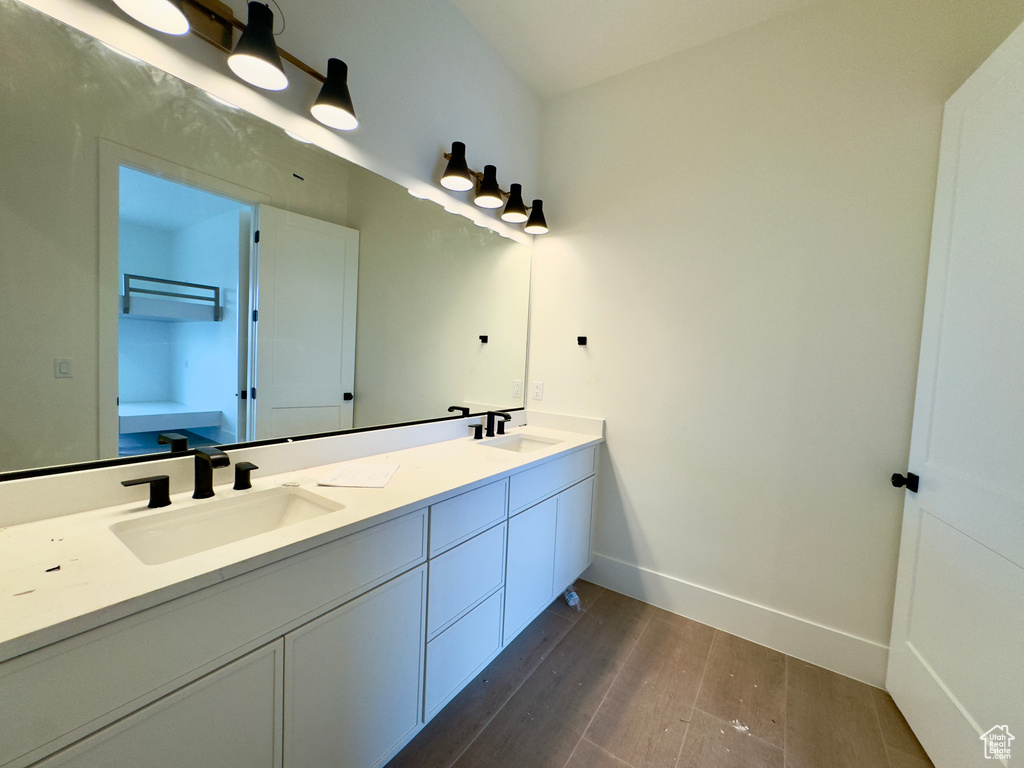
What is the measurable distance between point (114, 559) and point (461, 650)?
103cm

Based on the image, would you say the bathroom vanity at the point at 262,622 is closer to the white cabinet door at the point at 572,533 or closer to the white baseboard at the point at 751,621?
the white cabinet door at the point at 572,533

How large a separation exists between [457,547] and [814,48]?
2.53m

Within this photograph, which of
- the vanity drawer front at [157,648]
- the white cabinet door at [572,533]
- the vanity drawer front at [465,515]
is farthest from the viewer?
the white cabinet door at [572,533]

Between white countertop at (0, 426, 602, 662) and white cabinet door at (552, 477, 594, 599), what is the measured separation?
2.85ft

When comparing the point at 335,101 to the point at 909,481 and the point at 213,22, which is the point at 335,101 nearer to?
the point at 213,22

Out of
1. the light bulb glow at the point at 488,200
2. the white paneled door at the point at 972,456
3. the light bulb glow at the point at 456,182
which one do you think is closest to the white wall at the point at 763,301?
the white paneled door at the point at 972,456

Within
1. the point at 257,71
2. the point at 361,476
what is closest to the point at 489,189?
the point at 257,71

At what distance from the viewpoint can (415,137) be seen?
→ 1.75 m

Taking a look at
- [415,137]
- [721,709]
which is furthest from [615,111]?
[721,709]

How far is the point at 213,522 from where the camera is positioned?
3.47 feet

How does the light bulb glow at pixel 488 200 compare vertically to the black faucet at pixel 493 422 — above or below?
above

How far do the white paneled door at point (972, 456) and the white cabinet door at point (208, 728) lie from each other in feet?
6.08

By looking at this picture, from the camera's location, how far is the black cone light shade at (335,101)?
4.24 ft

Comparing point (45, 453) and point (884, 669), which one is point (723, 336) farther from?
point (45, 453)
